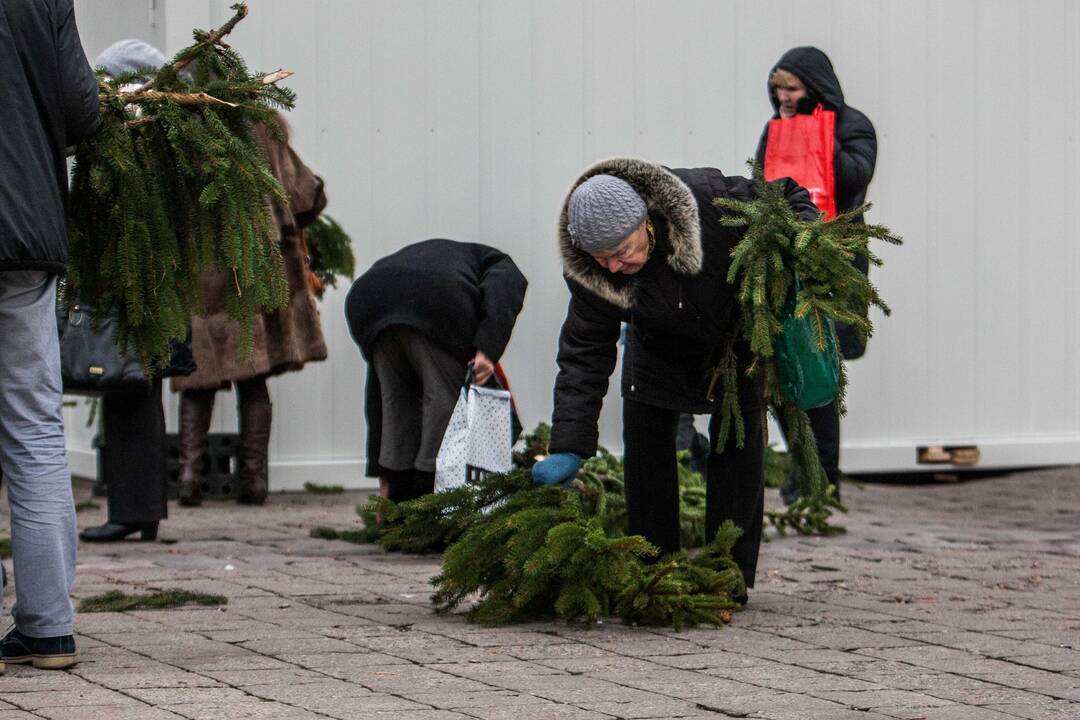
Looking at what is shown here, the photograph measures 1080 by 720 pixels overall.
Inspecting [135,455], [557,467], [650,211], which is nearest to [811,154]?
[650,211]

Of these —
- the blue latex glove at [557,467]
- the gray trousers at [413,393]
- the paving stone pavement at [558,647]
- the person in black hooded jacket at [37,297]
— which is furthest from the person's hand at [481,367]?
the person in black hooded jacket at [37,297]

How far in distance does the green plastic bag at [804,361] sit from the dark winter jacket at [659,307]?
0.21 m

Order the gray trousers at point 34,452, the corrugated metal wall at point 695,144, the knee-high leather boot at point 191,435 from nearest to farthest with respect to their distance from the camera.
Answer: the gray trousers at point 34,452 → the knee-high leather boot at point 191,435 → the corrugated metal wall at point 695,144

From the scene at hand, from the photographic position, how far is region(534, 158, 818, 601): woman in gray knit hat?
518 centimetres

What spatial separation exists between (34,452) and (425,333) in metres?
2.54

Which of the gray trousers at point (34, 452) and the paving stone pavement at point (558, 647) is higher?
the gray trousers at point (34, 452)

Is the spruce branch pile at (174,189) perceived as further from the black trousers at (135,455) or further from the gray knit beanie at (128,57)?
the black trousers at (135,455)

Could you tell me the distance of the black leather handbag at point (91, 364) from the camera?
21.8ft

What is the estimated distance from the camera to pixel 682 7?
32.0 feet

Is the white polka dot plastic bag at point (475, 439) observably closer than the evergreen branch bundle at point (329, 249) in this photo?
Yes

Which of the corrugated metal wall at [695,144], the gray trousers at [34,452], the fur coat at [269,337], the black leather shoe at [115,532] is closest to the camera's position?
the gray trousers at [34,452]

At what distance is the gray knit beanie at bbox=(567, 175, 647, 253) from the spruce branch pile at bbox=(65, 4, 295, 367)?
2.87ft

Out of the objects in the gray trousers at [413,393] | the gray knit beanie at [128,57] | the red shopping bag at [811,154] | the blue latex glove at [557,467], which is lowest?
the blue latex glove at [557,467]

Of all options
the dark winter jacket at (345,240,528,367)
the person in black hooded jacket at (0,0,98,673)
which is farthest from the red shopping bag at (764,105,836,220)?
the person in black hooded jacket at (0,0,98,673)
